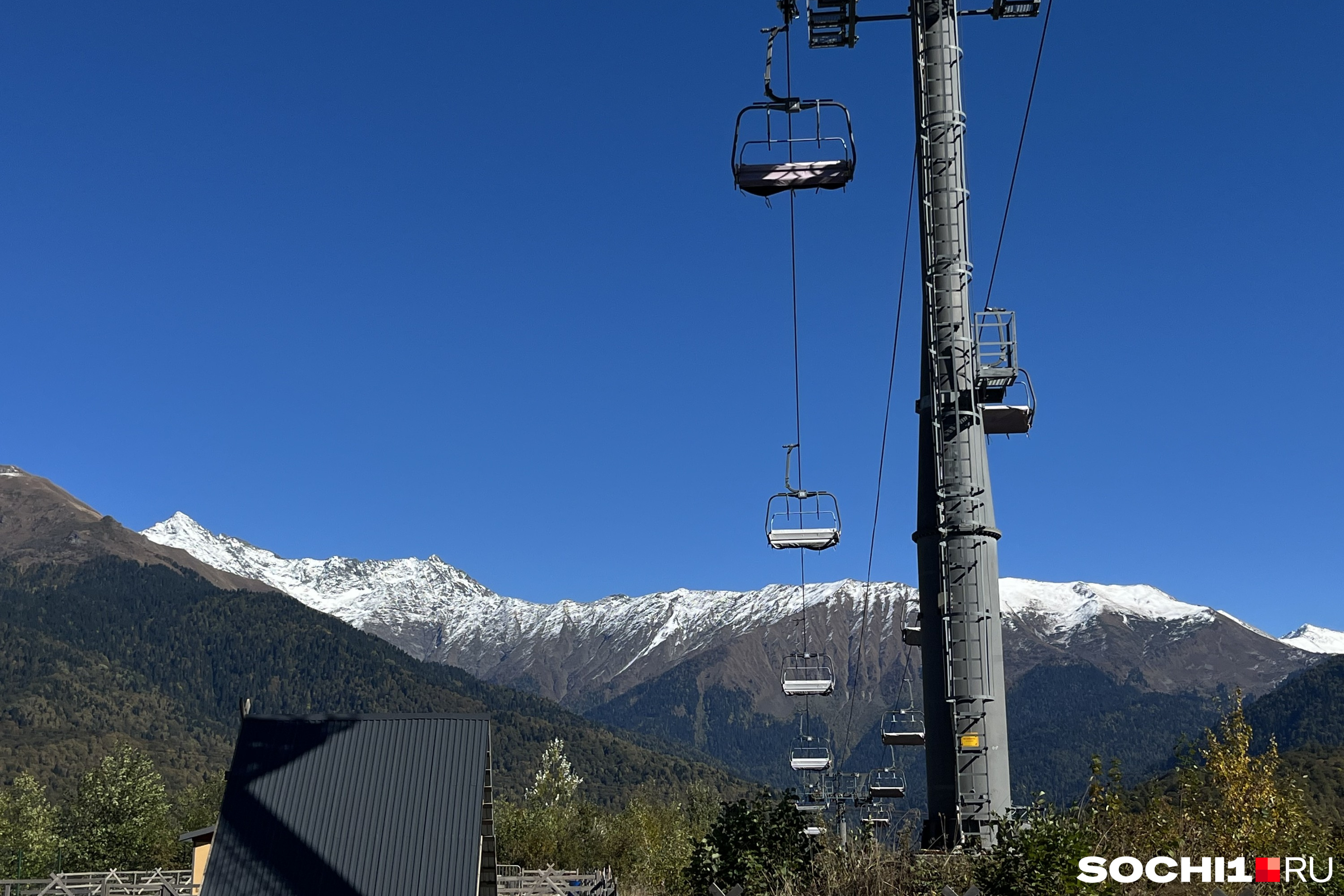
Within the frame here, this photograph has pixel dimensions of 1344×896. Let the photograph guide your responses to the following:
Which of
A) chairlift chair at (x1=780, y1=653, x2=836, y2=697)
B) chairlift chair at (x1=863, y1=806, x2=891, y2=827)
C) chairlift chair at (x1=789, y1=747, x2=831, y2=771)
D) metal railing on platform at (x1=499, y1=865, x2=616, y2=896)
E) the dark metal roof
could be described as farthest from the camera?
chairlift chair at (x1=789, y1=747, x2=831, y2=771)

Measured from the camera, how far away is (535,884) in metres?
46.3

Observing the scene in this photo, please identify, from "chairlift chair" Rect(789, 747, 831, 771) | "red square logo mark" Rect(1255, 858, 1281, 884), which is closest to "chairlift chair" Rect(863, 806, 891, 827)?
"chairlift chair" Rect(789, 747, 831, 771)

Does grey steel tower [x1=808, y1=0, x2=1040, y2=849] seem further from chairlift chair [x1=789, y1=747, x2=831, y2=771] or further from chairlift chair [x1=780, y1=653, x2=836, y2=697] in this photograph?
chairlift chair [x1=789, y1=747, x2=831, y2=771]

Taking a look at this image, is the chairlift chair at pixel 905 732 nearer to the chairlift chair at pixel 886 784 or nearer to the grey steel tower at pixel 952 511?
the chairlift chair at pixel 886 784

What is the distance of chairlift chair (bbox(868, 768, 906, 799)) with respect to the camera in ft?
111

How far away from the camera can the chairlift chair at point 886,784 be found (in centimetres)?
3369

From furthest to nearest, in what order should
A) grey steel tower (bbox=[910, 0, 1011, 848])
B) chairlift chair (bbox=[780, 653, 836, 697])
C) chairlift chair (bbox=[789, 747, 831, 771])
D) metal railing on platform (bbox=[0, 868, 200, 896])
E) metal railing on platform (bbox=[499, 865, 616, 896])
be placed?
1. chairlift chair (bbox=[789, 747, 831, 771])
2. chairlift chair (bbox=[780, 653, 836, 697])
3. metal railing on platform (bbox=[499, 865, 616, 896])
4. metal railing on platform (bbox=[0, 868, 200, 896])
5. grey steel tower (bbox=[910, 0, 1011, 848])

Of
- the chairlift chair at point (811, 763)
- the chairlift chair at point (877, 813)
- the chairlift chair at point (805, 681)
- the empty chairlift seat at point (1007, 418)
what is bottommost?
the chairlift chair at point (877, 813)

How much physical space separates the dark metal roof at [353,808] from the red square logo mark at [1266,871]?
1717 cm

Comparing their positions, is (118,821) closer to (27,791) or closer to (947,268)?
(27,791)

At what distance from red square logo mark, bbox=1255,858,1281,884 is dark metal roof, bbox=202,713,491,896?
17168mm

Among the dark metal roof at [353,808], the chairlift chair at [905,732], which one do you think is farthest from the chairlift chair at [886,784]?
the dark metal roof at [353,808]

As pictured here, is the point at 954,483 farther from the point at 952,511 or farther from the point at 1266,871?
the point at 1266,871

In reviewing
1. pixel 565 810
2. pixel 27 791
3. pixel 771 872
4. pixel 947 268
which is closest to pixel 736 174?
pixel 947 268
